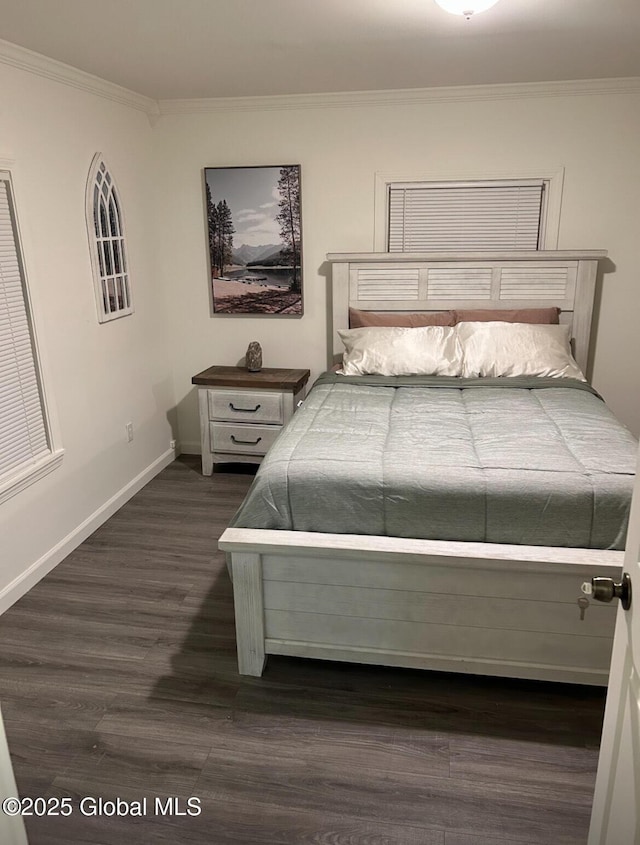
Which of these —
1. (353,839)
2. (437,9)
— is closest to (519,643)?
(353,839)

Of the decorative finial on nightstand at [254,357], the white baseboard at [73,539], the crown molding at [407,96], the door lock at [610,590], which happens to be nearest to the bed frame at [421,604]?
the door lock at [610,590]

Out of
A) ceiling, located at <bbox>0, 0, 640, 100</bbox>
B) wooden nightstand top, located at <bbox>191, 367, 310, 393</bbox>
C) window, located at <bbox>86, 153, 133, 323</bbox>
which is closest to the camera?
ceiling, located at <bbox>0, 0, 640, 100</bbox>

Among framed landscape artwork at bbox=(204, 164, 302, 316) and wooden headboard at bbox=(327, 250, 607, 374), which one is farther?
framed landscape artwork at bbox=(204, 164, 302, 316)

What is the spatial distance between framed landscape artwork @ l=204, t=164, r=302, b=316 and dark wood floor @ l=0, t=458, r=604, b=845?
2228 millimetres

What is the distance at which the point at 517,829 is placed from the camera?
5.82 feet

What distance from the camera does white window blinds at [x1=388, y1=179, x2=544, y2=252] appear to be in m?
3.93

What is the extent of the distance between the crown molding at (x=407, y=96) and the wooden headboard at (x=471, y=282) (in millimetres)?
888

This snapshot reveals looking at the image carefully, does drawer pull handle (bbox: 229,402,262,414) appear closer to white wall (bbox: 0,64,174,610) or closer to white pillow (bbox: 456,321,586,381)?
white wall (bbox: 0,64,174,610)

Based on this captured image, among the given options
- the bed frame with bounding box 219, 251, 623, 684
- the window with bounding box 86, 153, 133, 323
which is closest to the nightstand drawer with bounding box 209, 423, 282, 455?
the window with bounding box 86, 153, 133, 323

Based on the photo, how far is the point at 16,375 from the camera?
2.89 m

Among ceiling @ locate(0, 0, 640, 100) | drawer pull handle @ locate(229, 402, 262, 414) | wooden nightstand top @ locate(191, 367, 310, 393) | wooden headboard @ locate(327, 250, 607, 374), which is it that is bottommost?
drawer pull handle @ locate(229, 402, 262, 414)

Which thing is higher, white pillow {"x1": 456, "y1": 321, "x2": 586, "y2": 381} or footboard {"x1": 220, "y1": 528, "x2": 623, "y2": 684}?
white pillow {"x1": 456, "y1": 321, "x2": 586, "y2": 381}

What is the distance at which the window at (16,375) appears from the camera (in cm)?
279

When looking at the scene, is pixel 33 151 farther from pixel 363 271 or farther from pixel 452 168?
pixel 452 168
